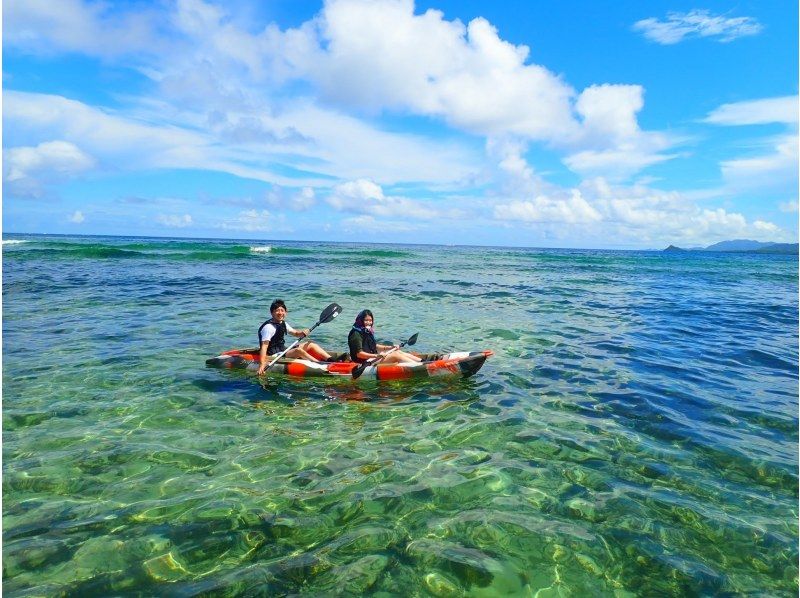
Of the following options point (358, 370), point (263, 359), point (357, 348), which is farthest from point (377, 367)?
point (263, 359)

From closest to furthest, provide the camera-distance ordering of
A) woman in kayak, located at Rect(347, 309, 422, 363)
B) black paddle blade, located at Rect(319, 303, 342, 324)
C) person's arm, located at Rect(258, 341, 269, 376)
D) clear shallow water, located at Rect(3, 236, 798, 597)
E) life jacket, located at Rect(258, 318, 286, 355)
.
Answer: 1. clear shallow water, located at Rect(3, 236, 798, 597)
2. person's arm, located at Rect(258, 341, 269, 376)
3. woman in kayak, located at Rect(347, 309, 422, 363)
4. life jacket, located at Rect(258, 318, 286, 355)
5. black paddle blade, located at Rect(319, 303, 342, 324)

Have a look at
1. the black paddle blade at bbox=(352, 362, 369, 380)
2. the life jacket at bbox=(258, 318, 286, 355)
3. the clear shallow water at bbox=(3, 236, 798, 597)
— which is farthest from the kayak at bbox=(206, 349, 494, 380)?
the life jacket at bbox=(258, 318, 286, 355)

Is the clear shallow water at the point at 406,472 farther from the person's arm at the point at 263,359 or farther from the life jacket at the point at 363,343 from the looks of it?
the life jacket at the point at 363,343

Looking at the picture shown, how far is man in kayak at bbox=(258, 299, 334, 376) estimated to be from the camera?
11.6 m

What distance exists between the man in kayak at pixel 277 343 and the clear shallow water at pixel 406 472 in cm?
87

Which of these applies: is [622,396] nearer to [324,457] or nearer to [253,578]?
[324,457]

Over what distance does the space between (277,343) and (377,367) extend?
9.08 ft

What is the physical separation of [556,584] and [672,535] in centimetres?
173

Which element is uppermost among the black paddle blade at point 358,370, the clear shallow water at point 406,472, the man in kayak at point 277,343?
the man in kayak at point 277,343

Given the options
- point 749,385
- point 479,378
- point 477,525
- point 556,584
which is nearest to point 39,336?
point 479,378

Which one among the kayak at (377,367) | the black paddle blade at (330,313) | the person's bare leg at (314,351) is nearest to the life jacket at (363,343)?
the kayak at (377,367)

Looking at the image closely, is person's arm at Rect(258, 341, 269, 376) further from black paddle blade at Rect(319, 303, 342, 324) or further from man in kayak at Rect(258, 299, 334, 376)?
black paddle blade at Rect(319, 303, 342, 324)

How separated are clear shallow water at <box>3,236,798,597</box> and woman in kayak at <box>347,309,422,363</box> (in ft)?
2.84

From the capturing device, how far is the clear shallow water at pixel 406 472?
5.14 m
